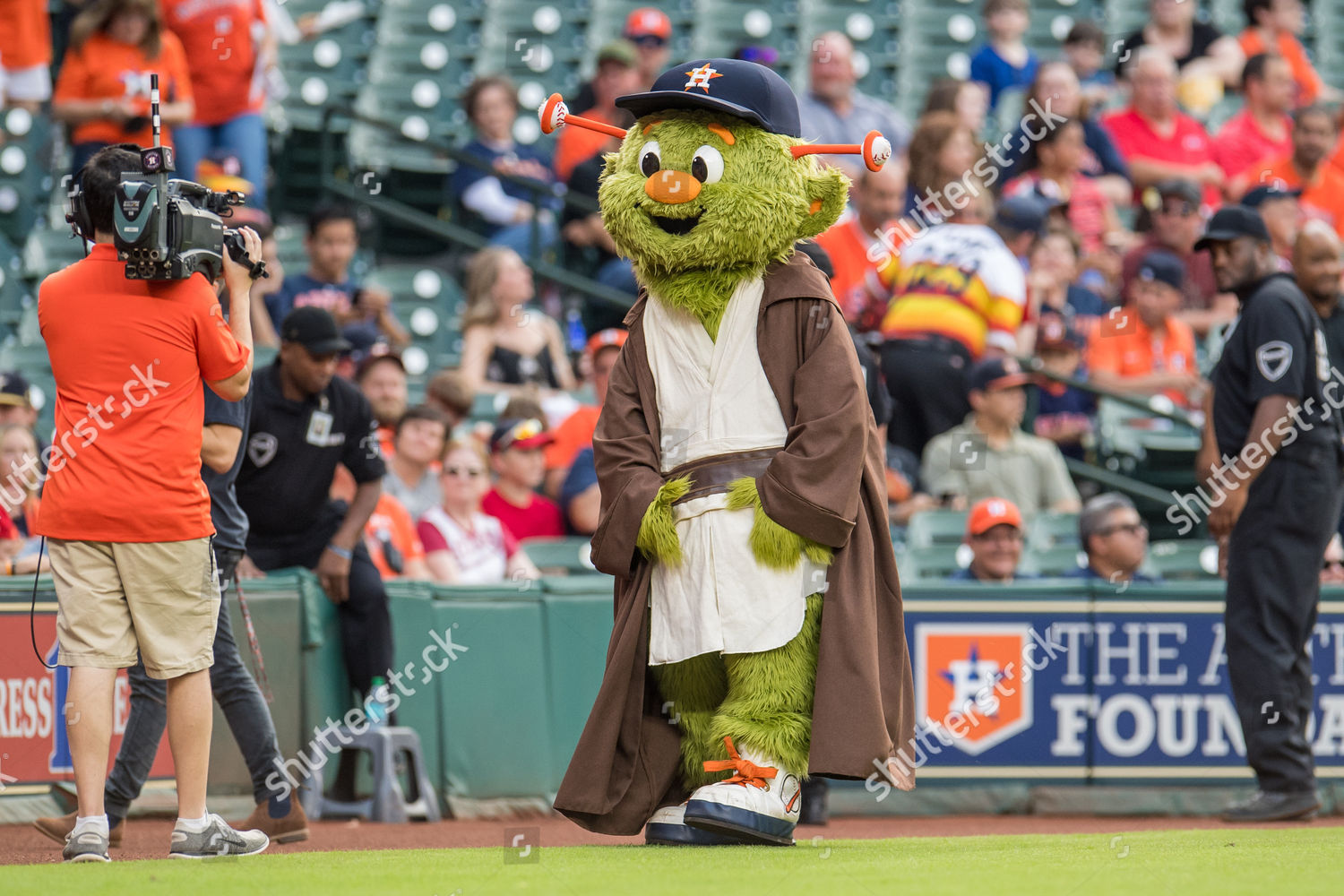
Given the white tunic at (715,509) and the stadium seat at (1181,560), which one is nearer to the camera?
the white tunic at (715,509)

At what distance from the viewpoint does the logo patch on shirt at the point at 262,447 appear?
A: 6617mm

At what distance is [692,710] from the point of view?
5121mm

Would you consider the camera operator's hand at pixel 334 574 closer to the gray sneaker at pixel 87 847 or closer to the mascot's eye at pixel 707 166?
the gray sneaker at pixel 87 847

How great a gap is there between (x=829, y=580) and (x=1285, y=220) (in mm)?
6189

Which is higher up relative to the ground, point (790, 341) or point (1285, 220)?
point (1285, 220)

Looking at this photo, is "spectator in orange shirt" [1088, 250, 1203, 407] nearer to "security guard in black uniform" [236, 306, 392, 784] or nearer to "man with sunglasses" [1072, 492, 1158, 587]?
"man with sunglasses" [1072, 492, 1158, 587]

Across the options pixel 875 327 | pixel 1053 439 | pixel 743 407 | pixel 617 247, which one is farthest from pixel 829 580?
pixel 1053 439

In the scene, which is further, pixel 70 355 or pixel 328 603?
pixel 328 603

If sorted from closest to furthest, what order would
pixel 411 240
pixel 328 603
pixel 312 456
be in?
pixel 312 456 → pixel 328 603 → pixel 411 240

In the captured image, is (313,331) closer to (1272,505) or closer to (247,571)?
(247,571)

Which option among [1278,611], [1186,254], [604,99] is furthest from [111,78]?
[1186,254]

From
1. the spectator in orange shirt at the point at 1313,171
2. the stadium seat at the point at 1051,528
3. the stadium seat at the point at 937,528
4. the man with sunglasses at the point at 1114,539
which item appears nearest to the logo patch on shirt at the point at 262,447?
the stadium seat at the point at 937,528

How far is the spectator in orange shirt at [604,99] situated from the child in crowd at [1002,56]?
124 inches

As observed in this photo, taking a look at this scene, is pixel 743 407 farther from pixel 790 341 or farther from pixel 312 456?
pixel 312 456
